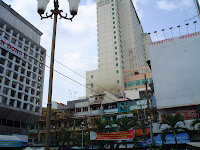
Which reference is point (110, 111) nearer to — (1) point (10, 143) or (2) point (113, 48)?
(1) point (10, 143)

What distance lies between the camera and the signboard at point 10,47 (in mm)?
42953

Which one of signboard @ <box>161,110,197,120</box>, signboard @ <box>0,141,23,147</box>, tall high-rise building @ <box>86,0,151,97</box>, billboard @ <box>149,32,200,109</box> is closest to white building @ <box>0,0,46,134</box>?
signboard @ <box>0,141,23,147</box>

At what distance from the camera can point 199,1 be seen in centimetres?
1342

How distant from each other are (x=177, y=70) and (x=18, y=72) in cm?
3450

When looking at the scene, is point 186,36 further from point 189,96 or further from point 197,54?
point 189,96

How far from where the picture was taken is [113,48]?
86438 mm

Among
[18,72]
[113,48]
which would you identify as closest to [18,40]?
[18,72]

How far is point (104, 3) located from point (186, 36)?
6292 cm

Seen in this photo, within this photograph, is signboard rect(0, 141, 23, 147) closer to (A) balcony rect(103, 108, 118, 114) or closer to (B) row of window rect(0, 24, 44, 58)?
(A) balcony rect(103, 108, 118, 114)

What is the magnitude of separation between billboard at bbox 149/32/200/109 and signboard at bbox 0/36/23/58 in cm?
2981

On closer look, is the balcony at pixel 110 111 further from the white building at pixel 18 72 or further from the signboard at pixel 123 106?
the white building at pixel 18 72

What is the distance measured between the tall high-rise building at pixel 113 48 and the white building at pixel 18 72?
2943 centimetres

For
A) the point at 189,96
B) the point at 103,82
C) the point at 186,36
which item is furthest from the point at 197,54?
the point at 103,82

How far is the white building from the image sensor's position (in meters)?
42.9
